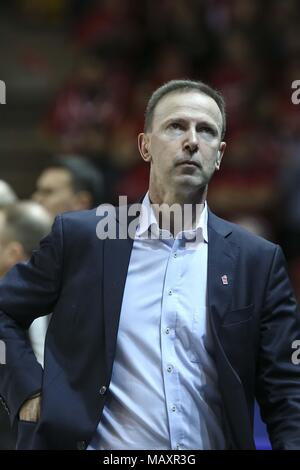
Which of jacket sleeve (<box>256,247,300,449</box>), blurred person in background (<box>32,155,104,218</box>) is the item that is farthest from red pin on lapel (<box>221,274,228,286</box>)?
blurred person in background (<box>32,155,104,218</box>)

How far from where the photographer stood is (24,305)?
267 cm

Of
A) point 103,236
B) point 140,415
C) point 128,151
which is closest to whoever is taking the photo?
point 140,415

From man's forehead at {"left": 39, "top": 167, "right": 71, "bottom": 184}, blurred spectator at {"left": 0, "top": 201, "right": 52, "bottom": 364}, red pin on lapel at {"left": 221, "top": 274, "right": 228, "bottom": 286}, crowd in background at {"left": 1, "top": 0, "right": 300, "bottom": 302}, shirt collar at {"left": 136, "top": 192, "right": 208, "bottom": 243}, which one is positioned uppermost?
crowd in background at {"left": 1, "top": 0, "right": 300, "bottom": 302}

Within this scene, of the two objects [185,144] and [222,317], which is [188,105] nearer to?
[185,144]

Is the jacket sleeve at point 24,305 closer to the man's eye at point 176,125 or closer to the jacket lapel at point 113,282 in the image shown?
the jacket lapel at point 113,282

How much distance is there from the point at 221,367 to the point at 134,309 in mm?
268

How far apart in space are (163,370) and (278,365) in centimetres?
30

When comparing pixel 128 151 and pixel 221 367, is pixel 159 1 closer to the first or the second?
pixel 128 151

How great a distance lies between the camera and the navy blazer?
257cm

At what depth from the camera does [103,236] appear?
2746 millimetres

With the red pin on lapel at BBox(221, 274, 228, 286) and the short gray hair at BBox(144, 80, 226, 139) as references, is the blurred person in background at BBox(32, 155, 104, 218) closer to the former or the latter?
the short gray hair at BBox(144, 80, 226, 139)


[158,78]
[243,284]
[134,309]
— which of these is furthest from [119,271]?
[158,78]

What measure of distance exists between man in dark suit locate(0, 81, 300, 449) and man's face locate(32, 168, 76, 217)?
2.18 metres

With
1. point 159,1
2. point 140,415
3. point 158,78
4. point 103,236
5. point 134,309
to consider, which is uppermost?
point 159,1
